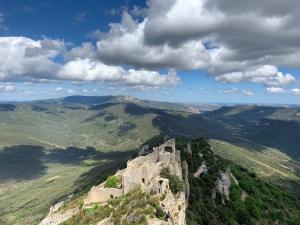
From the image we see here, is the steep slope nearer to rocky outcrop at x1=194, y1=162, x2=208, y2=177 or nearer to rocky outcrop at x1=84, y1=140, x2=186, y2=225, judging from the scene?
rocky outcrop at x1=194, y1=162, x2=208, y2=177

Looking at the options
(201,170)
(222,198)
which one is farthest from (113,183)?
(201,170)

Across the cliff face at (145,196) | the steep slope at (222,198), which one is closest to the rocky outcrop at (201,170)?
the steep slope at (222,198)

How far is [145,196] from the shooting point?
92562 millimetres

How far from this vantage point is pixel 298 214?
656 ft

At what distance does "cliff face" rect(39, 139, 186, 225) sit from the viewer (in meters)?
82.7

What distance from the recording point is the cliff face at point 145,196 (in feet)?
271

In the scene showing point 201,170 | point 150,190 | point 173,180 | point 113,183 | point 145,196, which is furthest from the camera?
point 201,170


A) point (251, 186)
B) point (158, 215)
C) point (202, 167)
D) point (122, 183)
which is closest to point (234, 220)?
point (202, 167)

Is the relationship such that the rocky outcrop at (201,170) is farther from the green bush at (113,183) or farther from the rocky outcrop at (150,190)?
the green bush at (113,183)

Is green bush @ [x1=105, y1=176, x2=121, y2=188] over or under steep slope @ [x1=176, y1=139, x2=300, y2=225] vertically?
over

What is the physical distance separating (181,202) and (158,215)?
20042mm

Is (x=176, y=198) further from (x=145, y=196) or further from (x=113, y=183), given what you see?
(x=113, y=183)

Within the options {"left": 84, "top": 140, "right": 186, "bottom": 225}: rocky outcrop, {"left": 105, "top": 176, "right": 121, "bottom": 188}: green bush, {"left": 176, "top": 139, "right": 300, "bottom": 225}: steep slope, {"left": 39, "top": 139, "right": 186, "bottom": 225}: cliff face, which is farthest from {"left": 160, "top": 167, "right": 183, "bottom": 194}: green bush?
{"left": 176, "top": 139, "right": 300, "bottom": 225}: steep slope

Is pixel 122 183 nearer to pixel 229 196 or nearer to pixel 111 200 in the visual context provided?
pixel 111 200
